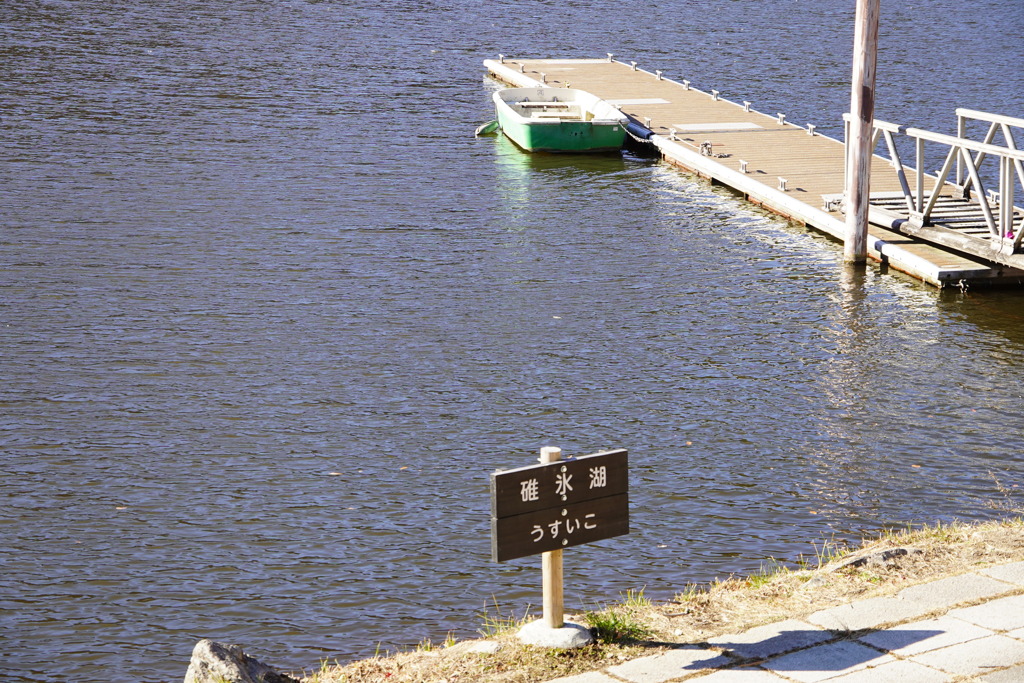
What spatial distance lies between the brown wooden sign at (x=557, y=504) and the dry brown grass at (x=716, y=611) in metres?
0.58

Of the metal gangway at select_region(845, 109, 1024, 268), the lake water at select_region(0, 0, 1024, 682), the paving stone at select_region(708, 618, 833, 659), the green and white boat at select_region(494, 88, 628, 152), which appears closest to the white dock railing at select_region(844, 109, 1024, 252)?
the metal gangway at select_region(845, 109, 1024, 268)

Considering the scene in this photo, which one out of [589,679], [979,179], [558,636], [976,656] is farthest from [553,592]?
[979,179]

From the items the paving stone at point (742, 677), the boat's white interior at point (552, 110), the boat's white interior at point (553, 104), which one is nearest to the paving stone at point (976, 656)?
the paving stone at point (742, 677)

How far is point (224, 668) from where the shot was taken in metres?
6.09

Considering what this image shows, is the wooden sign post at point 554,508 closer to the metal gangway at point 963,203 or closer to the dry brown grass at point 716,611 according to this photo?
the dry brown grass at point 716,611

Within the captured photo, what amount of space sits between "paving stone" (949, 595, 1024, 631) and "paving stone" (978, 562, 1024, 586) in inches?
9.5

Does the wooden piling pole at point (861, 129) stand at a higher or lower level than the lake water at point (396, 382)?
higher

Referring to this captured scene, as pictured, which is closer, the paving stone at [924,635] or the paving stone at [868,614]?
the paving stone at [924,635]

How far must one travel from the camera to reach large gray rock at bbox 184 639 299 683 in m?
6.07

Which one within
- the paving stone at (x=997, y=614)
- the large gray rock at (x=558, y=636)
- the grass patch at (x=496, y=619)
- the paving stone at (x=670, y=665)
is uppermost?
the paving stone at (x=997, y=614)

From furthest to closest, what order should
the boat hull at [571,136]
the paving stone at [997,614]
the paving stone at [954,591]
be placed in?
the boat hull at [571,136]
the paving stone at [954,591]
the paving stone at [997,614]

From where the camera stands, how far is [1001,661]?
628 cm

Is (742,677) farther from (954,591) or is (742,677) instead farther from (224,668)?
(224,668)

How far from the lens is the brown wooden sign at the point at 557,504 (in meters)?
6.44
